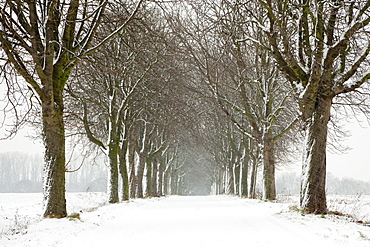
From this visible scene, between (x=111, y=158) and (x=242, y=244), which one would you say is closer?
(x=242, y=244)

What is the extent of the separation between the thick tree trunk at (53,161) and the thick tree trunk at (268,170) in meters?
10.2

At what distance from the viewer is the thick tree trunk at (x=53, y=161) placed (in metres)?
7.91

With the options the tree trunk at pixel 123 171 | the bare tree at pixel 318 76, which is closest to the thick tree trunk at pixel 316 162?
the bare tree at pixel 318 76

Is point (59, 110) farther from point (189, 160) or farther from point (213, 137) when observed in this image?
point (189, 160)

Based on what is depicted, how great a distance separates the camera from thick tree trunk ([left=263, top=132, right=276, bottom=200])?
15.5 metres

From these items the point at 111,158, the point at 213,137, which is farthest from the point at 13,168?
the point at 111,158

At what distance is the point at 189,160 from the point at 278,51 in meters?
43.9

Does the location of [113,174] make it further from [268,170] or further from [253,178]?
[253,178]

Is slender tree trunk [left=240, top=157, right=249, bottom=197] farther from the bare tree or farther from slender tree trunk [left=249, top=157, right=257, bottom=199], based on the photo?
the bare tree

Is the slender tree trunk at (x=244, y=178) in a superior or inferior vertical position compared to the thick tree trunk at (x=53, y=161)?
inferior

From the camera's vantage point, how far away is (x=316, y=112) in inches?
375

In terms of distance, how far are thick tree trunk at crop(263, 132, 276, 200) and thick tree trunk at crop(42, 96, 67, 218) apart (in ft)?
33.4

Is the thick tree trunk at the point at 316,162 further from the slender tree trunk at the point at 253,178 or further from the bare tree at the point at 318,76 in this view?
the slender tree trunk at the point at 253,178

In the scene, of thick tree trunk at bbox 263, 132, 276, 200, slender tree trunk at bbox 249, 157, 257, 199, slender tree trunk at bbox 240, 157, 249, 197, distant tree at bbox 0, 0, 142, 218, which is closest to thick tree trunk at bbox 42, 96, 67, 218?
distant tree at bbox 0, 0, 142, 218
